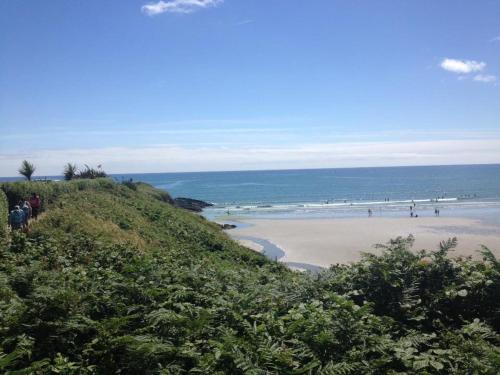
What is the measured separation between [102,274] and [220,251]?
16543 mm

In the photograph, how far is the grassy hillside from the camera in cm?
484

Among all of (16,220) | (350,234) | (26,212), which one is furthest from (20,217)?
(350,234)

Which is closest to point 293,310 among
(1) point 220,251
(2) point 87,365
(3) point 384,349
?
(3) point 384,349

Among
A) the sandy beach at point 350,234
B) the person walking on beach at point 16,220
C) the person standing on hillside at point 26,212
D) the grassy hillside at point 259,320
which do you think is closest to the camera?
the grassy hillside at point 259,320

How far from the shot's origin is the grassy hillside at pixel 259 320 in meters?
4.84

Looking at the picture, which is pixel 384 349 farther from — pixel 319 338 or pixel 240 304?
pixel 240 304

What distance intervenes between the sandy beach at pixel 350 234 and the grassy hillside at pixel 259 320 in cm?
2109

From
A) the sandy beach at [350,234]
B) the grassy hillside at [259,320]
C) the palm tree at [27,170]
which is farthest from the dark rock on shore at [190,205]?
the grassy hillside at [259,320]

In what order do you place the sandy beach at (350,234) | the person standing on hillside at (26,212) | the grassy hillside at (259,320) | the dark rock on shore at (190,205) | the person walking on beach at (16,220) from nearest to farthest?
1. the grassy hillside at (259,320)
2. the person walking on beach at (16,220)
3. the person standing on hillside at (26,212)
4. the sandy beach at (350,234)
5. the dark rock on shore at (190,205)

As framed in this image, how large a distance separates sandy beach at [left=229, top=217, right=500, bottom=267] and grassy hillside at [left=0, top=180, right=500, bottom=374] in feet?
69.2

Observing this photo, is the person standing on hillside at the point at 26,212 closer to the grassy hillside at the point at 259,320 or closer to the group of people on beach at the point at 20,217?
the group of people on beach at the point at 20,217

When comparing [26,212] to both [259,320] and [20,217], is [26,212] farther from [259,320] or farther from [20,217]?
[259,320]

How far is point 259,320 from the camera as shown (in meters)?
6.02

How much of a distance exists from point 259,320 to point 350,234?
37163 millimetres
